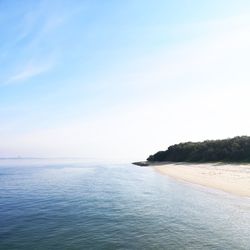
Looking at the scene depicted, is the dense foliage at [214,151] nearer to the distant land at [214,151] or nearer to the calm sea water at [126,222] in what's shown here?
the distant land at [214,151]

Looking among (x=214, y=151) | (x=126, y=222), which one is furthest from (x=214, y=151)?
(x=126, y=222)

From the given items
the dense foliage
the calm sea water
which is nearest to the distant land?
the dense foliage

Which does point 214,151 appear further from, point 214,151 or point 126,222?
point 126,222

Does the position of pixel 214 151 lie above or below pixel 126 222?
above

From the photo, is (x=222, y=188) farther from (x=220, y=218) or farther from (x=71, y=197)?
(x=71, y=197)

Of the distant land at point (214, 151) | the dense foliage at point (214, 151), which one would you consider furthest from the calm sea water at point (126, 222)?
the dense foliage at point (214, 151)

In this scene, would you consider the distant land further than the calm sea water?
Yes

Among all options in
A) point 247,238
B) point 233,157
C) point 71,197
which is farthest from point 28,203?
point 233,157

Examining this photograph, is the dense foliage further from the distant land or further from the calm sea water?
the calm sea water
